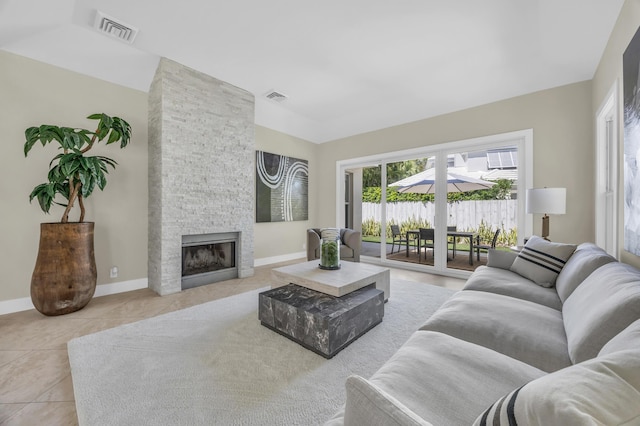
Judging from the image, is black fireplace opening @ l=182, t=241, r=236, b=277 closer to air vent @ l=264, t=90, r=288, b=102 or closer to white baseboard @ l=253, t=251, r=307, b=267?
white baseboard @ l=253, t=251, r=307, b=267

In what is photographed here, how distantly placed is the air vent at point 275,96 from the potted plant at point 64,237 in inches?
87.6

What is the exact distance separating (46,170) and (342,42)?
365cm

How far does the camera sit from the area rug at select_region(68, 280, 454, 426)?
4.74 feet

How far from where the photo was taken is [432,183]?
470 cm

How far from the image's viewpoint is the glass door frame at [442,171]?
372cm

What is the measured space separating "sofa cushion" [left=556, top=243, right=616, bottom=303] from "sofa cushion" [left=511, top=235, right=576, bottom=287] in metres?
0.18

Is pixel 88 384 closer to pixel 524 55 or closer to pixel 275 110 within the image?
pixel 275 110

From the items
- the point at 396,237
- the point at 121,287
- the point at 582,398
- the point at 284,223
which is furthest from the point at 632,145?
the point at 121,287

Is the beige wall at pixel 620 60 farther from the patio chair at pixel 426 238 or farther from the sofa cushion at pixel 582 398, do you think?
the patio chair at pixel 426 238

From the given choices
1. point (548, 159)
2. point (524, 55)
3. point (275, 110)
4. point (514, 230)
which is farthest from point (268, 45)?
point (514, 230)

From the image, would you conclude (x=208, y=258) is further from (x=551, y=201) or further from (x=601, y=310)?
(x=551, y=201)

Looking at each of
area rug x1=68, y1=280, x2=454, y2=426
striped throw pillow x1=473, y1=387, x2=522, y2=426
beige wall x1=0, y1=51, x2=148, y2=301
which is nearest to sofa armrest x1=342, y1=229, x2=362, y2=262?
area rug x1=68, y1=280, x2=454, y2=426

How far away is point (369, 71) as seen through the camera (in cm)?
363

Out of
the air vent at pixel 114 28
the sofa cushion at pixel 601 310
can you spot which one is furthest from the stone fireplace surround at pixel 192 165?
the sofa cushion at pixel 601 310
